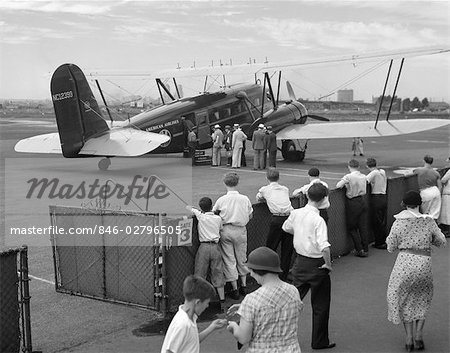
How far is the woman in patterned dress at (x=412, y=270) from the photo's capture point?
5.64 m

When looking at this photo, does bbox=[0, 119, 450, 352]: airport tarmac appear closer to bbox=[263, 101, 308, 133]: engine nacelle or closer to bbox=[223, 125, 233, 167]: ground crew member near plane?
bbox=[223, 125, 233, 167]: ground crew member near plane

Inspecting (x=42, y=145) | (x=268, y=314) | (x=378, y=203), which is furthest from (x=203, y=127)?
(x=268, y=314)

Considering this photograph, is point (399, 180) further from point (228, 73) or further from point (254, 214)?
point (228, 73)

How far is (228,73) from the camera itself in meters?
24.8

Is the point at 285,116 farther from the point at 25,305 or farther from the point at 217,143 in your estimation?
the point at 25,305

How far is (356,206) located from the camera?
938cm

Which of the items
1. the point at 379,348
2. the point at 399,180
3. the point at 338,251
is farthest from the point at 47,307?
the point at 399,180

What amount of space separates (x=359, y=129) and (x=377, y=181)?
13.8m

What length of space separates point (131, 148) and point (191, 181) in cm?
212

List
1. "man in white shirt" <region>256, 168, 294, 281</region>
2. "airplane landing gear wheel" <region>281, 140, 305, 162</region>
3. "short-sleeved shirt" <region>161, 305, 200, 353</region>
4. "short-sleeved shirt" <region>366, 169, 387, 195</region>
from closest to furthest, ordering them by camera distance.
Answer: "short-sleeved shirt" <region>161, 305, 200, 353</region> < "man in white shirt" <region>256, 168, 294, 281</region> < "short-sleeved shirt" <region>366, 169, 387, 195</region> < "airplane landing gear wheel" <region>281, 140, 305, 162</region>

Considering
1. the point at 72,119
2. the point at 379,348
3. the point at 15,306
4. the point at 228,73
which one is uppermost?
the point at 228,73

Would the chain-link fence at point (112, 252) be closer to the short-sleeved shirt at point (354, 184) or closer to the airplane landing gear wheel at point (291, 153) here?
the short-sleeved shirt at point (354, 184)

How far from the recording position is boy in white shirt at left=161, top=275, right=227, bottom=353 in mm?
3570

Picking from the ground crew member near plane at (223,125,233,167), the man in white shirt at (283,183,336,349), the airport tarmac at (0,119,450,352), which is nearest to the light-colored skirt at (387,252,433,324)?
the airport tarmac at (0,119,450,352)
